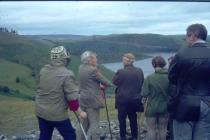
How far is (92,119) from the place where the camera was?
26.8 feet

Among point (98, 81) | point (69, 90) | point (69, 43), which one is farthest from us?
point (98, 81)

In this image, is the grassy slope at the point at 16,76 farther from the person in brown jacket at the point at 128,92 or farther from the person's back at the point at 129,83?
the person's back at the point at 129,83

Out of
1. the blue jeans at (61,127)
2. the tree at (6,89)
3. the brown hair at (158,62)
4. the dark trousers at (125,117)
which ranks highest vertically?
the brown hair at (158,62)

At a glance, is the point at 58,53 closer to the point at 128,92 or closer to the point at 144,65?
the point at 144,65

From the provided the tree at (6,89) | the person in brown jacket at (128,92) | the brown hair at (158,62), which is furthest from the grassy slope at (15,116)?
the brown hair at (158,62)

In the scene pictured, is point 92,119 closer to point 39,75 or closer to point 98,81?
point 98,81

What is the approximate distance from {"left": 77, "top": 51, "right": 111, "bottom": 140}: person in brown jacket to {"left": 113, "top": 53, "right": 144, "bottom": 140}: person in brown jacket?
0.34 m

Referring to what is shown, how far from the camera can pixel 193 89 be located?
5.59 m

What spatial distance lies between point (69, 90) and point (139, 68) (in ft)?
6.68

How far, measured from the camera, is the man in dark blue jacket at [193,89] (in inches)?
219

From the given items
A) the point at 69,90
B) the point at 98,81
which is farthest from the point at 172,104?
the point at 98,81

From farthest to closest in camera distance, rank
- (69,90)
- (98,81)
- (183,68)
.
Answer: (98,81) < (69,90) < (183,68)

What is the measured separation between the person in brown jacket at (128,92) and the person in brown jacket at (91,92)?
1.13ft

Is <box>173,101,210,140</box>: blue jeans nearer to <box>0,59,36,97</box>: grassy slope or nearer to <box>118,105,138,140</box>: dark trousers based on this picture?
<box>0,59,36,97</box>: grassy slope
